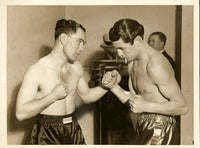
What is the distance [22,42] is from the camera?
119 centimetres

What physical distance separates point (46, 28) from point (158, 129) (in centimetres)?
64

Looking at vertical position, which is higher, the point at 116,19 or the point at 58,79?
the point at 116,19

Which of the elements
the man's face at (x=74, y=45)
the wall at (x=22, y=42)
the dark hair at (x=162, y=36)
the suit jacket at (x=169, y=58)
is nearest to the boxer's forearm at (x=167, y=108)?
the suit jacket at (x=169, y=58)

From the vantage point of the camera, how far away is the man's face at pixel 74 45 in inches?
46.6

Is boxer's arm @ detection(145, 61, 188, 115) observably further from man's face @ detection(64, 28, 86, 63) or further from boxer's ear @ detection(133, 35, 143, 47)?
man's face @ detection(64, 28, 86, 63)

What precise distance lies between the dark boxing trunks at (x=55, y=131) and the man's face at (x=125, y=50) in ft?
1.13

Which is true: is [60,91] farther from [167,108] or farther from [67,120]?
[167,108]

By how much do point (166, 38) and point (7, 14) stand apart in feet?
2.24

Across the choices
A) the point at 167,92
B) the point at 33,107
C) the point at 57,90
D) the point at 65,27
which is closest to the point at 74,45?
the point at 65,27

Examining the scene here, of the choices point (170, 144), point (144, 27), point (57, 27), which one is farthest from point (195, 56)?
point (57, 27)

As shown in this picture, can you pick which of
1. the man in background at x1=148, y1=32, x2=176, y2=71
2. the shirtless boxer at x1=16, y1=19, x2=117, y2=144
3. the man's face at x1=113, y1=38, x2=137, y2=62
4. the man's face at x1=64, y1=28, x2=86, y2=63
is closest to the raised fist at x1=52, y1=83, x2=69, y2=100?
the shirtless boxer at x1=16, y1=19, x2=117, y2=144

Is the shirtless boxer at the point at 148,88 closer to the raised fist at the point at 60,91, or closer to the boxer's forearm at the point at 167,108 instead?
the boxer's forearm at the point at 167,108

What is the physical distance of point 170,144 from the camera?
120 cm
